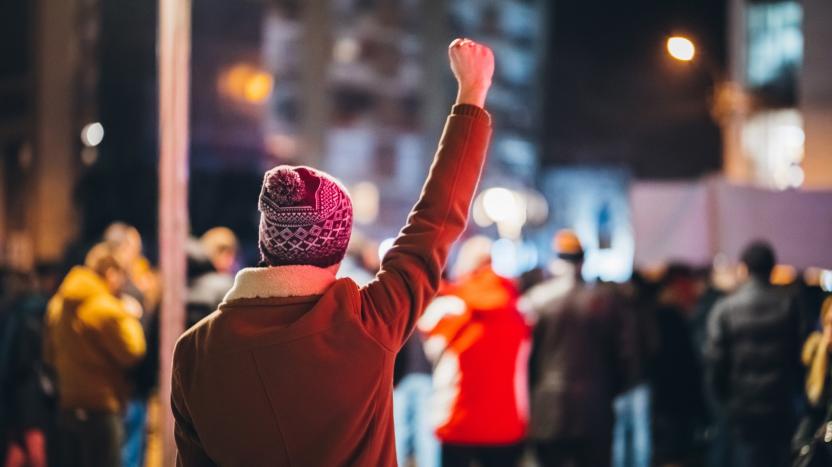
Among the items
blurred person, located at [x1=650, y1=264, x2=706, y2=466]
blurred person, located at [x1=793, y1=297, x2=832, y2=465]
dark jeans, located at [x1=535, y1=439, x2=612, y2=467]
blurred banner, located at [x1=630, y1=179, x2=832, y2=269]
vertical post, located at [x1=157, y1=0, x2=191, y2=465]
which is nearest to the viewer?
blurred person, located at [x1=793, y1=297, x2=832, y2=465]

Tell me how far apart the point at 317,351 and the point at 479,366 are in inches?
197

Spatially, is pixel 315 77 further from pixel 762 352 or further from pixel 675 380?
pixel 762 352

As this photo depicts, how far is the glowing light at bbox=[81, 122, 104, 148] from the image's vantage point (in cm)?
2267

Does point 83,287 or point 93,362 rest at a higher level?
point 83,287

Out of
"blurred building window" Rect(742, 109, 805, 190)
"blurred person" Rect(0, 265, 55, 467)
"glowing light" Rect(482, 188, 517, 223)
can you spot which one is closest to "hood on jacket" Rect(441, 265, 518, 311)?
"blurred person" Rect(0, 265, 55, 467)

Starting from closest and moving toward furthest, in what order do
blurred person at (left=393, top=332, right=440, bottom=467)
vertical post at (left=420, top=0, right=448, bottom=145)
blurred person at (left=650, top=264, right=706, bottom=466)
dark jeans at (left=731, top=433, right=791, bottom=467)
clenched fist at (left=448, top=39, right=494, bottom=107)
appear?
1. clenched fist at (left=448, top=39, right=494, bottom=107)
2. dark jeans at (left=731, top=433, right=791, bottom=467)
3. blurred person at (left=650, top=264, right=706, bottom=466)
4. blurred person at (left=393, top=332, right=440, bottom=467)
5. vertical post at (left=420, top=0, right=448, bottom=145)

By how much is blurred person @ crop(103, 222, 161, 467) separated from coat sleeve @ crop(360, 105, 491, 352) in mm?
5392

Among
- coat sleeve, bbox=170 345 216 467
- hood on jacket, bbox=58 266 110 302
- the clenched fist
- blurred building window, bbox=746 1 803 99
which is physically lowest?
coat sleeve, bbox=170 345 216 467

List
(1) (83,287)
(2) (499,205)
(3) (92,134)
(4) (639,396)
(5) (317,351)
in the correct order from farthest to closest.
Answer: (2) (499,205)
(3) (92,134)
(4) (639,396)
(1) (83,287)
(5) (317,351)

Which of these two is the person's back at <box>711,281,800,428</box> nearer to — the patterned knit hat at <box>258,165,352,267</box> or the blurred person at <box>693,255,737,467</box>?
the blurred person at <box>693,255,737,467</box>

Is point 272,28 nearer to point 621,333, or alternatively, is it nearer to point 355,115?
point 355,115

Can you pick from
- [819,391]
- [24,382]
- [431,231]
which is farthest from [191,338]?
[24,382]

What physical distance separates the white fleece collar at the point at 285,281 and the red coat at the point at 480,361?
4.86m

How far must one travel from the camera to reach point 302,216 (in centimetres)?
241
